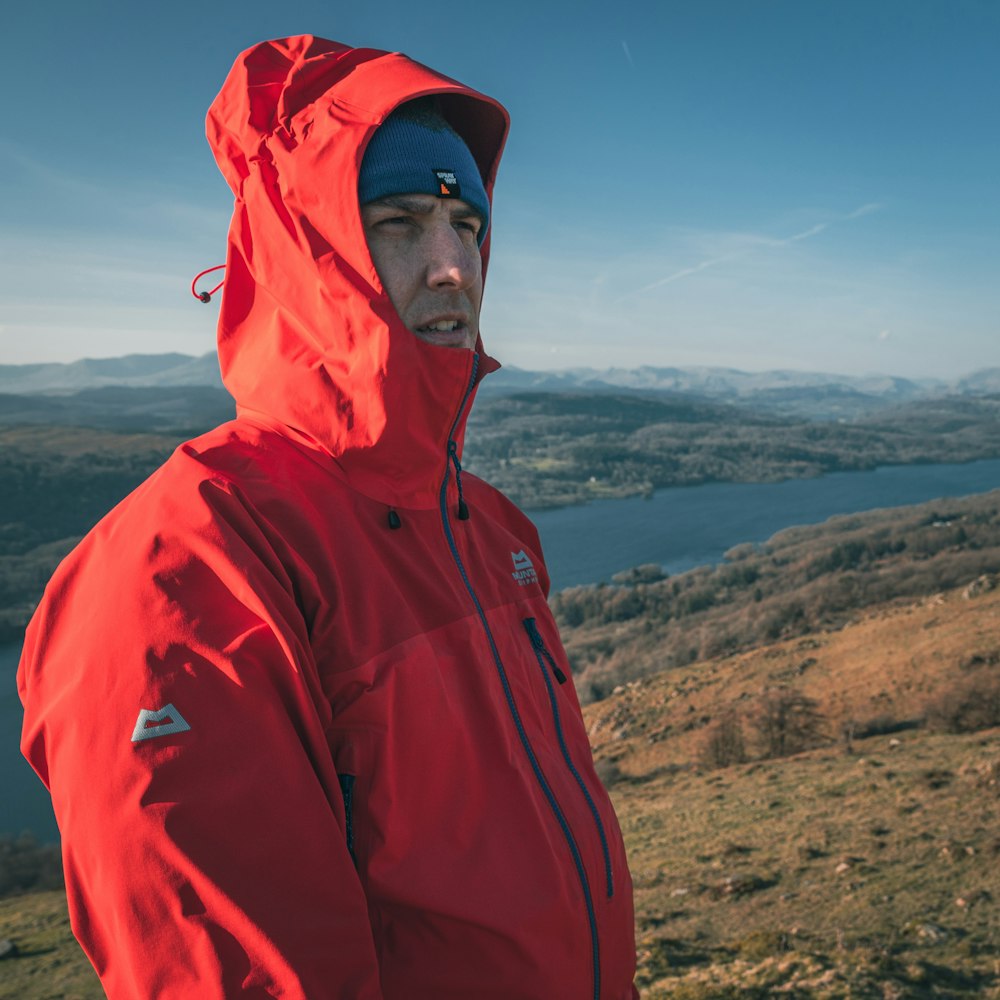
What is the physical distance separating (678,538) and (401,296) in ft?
181

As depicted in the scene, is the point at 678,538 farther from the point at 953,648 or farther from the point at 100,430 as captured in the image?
the point at 100,430

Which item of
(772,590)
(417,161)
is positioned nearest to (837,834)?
(417,161)

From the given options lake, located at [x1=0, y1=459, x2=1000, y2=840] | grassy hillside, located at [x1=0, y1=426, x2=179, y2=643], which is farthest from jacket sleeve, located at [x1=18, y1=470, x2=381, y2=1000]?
grassy hillside, located at [x1=0, y1=426, x2=179, y2=643]

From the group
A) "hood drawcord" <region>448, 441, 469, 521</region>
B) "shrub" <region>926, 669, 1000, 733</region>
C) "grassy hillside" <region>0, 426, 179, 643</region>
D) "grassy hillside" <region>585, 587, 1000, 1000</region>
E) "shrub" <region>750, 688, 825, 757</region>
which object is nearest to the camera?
"hood drawcord" <region>448, 441, 469, 521</region>

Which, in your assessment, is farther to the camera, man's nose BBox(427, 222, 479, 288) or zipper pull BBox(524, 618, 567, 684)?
zipper pull BBox(524, 618, 567, 684)

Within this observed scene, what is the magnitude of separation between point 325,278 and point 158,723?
1.92 ft

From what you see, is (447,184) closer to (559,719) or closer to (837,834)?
(559,719)

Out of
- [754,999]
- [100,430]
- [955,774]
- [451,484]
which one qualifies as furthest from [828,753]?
[100,430]

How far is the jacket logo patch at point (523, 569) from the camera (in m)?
1.28

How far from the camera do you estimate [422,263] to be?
1062 millimetres

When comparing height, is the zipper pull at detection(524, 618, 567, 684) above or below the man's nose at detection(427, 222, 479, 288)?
below

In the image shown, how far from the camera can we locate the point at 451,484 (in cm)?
120

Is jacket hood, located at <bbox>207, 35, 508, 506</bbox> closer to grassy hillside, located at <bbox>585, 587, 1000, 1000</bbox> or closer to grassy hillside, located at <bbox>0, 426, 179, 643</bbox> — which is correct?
grassy hillside, located at <bbox>585, 587, 1000, 1000</bbox>

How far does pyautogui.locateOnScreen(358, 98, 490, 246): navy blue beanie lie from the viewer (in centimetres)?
105
